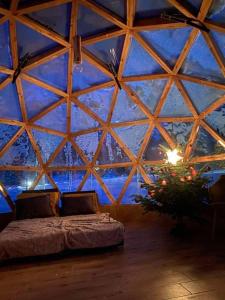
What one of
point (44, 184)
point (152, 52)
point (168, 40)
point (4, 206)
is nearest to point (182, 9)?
point (168, 40)

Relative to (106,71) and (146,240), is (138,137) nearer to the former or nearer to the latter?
(106,71)

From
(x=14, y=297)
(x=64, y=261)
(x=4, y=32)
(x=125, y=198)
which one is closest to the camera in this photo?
(x=14, y=297)

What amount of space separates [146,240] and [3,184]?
417 centimetres

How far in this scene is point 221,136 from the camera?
632 centimetres

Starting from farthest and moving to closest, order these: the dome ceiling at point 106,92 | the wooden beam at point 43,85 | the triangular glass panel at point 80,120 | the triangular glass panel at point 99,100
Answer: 1. the triangular glass panel at point 80,120
2. the triangular glass panel at point 99,100
3. the wooden beam at point 43,85
4. the dome ceiling at point 106,92

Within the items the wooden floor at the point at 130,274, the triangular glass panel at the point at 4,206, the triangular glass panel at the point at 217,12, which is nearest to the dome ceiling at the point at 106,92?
the triangular glass panel at the point at 217,12

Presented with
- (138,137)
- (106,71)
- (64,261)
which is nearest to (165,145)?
(138,137)

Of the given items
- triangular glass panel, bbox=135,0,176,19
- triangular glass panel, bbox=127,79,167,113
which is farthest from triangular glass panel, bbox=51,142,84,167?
triangular glass panel, bbox=135,0,176,19

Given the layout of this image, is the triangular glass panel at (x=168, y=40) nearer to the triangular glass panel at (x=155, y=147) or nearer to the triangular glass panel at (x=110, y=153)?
the triangular glass panel at (x=155, y=147)

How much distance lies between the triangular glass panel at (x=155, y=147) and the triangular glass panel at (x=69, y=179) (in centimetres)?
202

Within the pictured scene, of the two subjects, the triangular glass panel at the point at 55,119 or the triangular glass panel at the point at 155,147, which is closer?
the triangular glass panel at the point at 55,119

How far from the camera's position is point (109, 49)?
580cm

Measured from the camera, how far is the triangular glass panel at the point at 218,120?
6104 millimetres

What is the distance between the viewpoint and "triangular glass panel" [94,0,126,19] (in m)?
4.74
